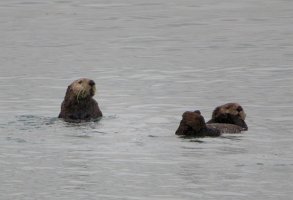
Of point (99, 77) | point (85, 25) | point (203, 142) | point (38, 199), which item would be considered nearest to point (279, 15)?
point (85, 25)

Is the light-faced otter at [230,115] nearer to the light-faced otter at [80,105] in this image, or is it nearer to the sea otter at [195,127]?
the sea otter at [195,127]

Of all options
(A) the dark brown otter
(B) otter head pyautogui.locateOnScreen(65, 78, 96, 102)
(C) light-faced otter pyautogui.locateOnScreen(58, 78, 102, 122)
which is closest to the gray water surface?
(A) the dark brown otter

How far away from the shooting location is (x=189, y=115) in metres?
14.9

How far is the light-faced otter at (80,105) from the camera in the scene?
17.1 m

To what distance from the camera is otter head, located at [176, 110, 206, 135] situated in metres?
14.9

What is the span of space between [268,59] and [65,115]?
8.03m

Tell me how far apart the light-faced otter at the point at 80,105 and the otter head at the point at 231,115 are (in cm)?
182

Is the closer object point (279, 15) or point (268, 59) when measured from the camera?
point (268, 59)

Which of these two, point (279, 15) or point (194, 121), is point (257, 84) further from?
point (279, 15)

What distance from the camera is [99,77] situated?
22.7 meters

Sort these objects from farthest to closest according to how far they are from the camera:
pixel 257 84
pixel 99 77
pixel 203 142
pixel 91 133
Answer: pixel 99 77, pixel 257 84, pixel 91 133, pixel 203 142

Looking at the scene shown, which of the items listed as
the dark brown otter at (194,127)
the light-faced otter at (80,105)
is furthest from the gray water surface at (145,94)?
the light-faced otter at (80,105)

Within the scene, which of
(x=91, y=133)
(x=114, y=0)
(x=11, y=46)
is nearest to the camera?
(x=91, y=133)

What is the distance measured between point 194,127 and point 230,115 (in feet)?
4.70
